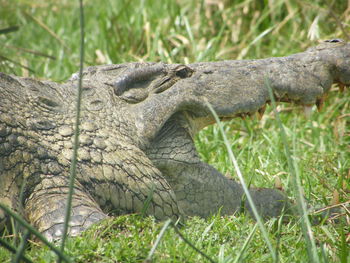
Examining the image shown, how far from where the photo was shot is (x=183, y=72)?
10.2 feet

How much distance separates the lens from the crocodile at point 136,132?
7.89ft

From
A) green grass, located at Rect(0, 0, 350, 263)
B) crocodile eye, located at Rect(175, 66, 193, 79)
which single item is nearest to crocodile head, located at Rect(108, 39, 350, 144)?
crocodile eye, located at Rect(175, 66, 193, 79)

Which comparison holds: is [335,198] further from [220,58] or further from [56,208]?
[220,58]

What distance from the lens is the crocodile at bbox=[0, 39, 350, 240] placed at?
240cm

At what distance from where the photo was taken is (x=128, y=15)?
5.68 meters

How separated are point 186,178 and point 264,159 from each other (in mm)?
1239

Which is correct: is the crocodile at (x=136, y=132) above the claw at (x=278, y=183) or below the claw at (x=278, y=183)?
above

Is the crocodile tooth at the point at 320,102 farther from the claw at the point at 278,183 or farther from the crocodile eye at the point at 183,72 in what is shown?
the crocodile eye at the point at 183,72

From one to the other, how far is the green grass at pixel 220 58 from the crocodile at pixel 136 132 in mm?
240

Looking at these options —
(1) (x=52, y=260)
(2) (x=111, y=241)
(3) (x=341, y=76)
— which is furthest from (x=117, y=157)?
(3) (x=341, y=76)

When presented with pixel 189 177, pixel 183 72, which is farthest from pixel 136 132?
pixel 183 72

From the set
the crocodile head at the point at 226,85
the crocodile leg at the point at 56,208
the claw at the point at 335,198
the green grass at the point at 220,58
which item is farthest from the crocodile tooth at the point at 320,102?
the crocodile leg at the point at 56,208

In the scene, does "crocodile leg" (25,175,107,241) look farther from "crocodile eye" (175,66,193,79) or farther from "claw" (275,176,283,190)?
"claw" (275,176,283,190)

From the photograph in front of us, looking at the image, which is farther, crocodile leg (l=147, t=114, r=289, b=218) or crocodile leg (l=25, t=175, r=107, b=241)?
crocodile leg (l=147, t=114, r=289, b=218)
